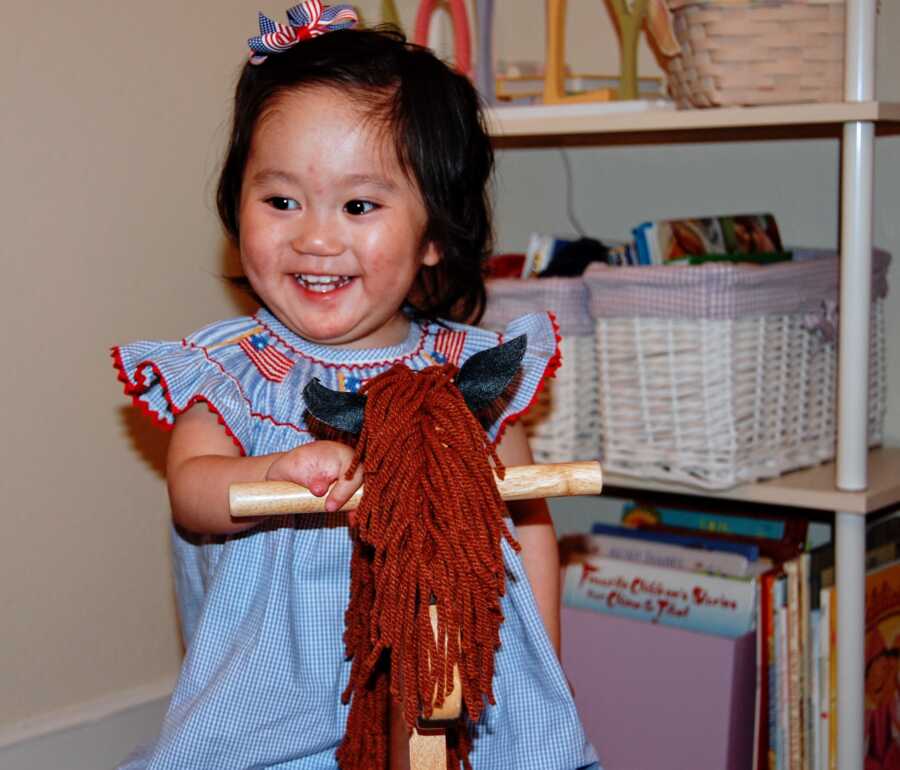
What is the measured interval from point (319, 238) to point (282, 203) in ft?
0.19

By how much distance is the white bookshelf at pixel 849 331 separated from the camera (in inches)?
52.1

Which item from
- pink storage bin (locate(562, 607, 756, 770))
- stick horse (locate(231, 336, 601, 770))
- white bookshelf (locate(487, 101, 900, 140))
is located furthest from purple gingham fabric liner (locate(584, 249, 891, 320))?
stick horse (locate(231, 336, 601, 770))

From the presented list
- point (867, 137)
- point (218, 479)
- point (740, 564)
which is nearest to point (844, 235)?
point (867, 137)

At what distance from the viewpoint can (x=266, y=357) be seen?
1.15 m

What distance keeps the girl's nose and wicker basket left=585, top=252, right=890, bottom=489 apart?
1.57 ft

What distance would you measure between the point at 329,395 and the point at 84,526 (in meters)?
0.74

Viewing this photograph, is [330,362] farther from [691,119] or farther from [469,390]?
[691,119]

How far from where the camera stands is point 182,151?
159 cm

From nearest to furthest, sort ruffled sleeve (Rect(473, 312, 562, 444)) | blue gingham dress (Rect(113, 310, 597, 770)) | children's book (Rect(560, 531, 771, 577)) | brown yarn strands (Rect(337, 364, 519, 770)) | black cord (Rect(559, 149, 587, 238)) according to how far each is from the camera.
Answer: brown yarn strands (Rect(337, 364, 519, 770)) < blue gingham dress (Rect(113, 310, 597, 770)) < ruffled sleeve (Rect(473, 312, 562, 444)) < children's book (Rect(560, 531, 771, 577)) < black cord (Rect(559, 149, 587, 238))

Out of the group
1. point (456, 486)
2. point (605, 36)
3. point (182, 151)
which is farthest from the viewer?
point (605, 36)

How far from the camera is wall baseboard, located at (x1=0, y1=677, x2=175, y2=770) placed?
58.2 inches

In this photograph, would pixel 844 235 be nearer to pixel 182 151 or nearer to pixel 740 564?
pixel 740 564

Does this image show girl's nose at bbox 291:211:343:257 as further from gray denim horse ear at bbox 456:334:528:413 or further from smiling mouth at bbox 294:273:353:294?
gray denim horse ear at bbox 456:334:528:413

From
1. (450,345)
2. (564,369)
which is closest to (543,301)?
(564,369)
